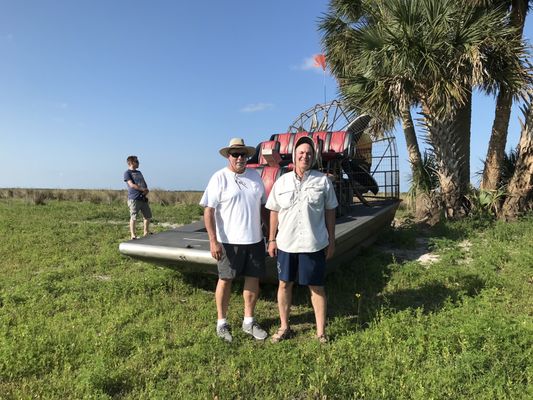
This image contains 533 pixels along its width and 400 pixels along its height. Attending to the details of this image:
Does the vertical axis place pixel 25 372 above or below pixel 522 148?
below

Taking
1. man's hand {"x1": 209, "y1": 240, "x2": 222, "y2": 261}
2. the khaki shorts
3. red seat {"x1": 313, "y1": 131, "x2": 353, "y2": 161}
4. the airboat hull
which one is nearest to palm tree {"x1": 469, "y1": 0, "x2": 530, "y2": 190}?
red seat {"x1": 313, "y1": 131, "x2": 353, "y2": 161}

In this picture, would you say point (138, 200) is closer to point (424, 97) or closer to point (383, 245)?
point (383, 245)

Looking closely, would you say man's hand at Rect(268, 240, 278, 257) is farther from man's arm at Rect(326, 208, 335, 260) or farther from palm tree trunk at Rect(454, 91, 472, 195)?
palm tree trunk at Rect(454, 91, 472, 195)

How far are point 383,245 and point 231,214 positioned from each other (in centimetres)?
451

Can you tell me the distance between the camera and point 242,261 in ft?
12.8

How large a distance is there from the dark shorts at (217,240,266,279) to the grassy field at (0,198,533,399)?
61 cm

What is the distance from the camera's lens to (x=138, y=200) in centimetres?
817

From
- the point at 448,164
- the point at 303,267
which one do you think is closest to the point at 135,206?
the point at 303,267

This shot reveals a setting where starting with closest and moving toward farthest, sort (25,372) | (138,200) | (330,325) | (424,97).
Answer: (25,372)
(330,325)
(138,200)
(424,97)

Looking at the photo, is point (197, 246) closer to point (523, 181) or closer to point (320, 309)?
point (320, 309)

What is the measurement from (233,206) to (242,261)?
0.54m

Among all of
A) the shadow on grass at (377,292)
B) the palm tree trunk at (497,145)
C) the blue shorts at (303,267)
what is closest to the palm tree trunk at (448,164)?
the palm tree trunk at (497,145)

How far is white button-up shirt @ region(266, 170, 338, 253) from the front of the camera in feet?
12.3

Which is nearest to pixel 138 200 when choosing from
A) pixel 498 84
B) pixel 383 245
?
pixel 383 245
